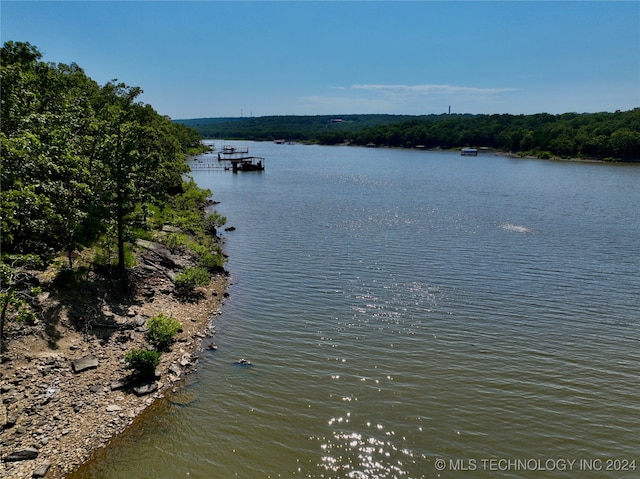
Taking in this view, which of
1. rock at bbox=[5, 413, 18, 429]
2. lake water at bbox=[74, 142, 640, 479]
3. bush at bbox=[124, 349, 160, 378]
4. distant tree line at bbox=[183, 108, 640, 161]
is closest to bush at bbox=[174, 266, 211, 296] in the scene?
lake water at bbox=[74, 142, 640, 479]

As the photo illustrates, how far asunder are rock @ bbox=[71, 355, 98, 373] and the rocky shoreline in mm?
27

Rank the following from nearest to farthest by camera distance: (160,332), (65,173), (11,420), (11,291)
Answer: (11,420), (11,291), (160,332), (65,173)

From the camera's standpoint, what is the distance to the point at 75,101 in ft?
70.0

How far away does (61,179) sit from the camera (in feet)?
56.0

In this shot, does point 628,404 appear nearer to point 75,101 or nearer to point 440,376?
point 440,376

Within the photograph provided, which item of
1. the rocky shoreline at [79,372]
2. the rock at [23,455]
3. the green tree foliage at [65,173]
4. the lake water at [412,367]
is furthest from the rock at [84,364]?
the green tree foliage at [65,173]

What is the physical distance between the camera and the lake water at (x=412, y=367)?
10438 millimetres

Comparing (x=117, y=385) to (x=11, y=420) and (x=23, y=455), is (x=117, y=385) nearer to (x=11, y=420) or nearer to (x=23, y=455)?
(x=11, y=420)

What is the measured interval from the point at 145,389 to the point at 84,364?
7.33 ft

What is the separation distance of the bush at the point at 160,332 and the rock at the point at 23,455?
5328mm

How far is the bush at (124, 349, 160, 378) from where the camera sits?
41.7 ft

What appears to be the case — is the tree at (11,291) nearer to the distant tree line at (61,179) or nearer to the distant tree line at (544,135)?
the distant tree line at (61,179)

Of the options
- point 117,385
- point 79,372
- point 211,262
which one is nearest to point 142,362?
point 117,385

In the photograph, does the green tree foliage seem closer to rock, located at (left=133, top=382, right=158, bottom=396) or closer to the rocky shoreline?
the rocky shoreline
